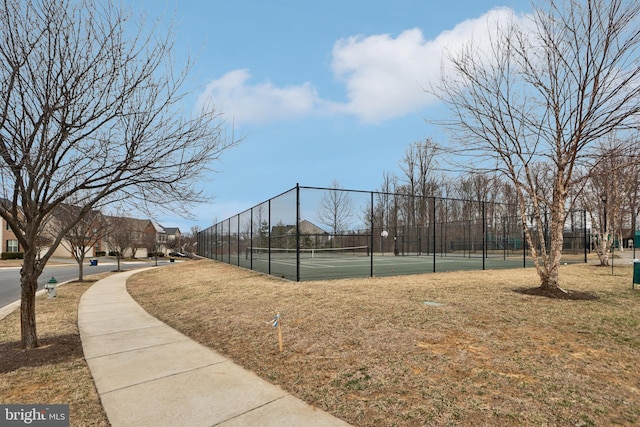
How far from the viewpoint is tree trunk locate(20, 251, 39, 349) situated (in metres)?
4.93

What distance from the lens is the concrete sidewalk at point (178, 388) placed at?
2887 millimetres

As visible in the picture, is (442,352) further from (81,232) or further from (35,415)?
(81,232)

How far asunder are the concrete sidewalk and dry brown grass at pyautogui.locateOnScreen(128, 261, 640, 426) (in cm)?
26

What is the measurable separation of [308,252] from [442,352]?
19.2 m

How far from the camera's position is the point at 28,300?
4.97 m

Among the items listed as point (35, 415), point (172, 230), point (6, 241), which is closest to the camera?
point (35, 415)

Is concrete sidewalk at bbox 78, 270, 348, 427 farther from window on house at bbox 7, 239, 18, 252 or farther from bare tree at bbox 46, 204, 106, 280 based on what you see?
window on house at bbox 7, 239, 18, 252

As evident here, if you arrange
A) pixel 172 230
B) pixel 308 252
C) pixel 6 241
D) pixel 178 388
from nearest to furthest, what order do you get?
pixel 178 388, pixel 308 252, pixel 6 241, pixel 172 230

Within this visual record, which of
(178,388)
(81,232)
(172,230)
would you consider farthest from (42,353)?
(172,230)

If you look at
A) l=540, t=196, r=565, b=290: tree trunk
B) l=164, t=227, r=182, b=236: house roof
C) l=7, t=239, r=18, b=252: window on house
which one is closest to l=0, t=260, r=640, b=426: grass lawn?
l=540, t=196, r=565, b=290: tree trunk

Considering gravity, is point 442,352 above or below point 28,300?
below

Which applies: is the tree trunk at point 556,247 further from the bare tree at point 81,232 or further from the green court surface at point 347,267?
the bare tree at point 81,232

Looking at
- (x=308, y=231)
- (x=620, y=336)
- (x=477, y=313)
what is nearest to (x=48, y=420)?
(x=477, y=313)

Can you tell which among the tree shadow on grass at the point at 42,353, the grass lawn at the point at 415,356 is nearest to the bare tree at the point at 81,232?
the tree shadow on grass at the point at 42,353
